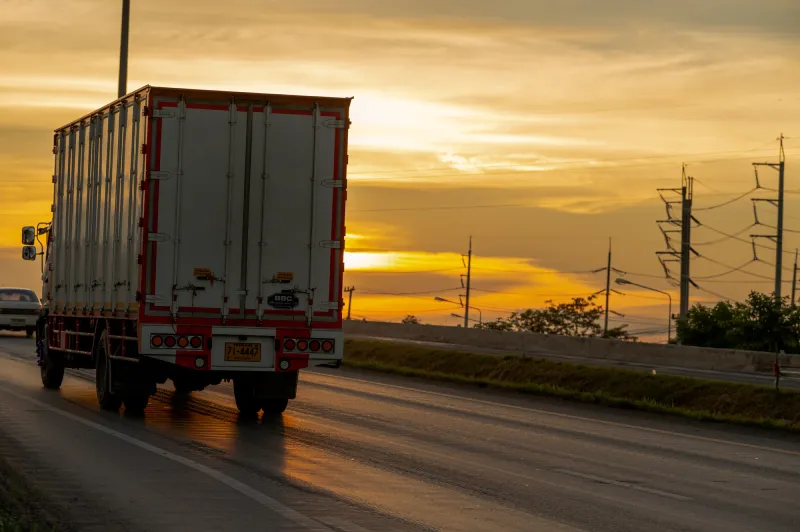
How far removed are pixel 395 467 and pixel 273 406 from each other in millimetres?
6219

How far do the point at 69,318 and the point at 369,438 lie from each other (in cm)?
787

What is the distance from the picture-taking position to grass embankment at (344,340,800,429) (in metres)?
23.1

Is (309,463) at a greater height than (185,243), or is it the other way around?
(185,243)

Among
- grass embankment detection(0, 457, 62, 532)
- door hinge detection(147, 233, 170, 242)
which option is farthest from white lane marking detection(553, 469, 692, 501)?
door hinge detection(147, 233, 170, 242)

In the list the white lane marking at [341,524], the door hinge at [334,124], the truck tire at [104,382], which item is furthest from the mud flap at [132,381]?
the white lane marking at [341,524]

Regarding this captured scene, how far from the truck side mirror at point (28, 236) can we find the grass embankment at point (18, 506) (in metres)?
12.2

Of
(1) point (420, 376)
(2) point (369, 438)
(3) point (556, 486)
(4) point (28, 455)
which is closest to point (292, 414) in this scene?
(2) point (369, 438)

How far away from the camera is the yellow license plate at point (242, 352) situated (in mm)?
17891

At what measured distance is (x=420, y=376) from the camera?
31.3 metres

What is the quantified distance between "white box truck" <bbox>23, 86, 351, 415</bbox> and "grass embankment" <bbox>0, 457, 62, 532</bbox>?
5246 millimetres

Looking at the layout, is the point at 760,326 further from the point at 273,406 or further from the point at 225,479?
the point at 225,479

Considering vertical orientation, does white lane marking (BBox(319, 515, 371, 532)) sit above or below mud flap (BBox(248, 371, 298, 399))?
below

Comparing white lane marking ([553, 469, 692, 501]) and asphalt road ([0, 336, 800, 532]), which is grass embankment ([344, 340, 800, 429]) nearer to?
asphalt road ([0, 336, 800, 532])

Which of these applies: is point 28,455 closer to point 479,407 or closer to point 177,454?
point 177,454
